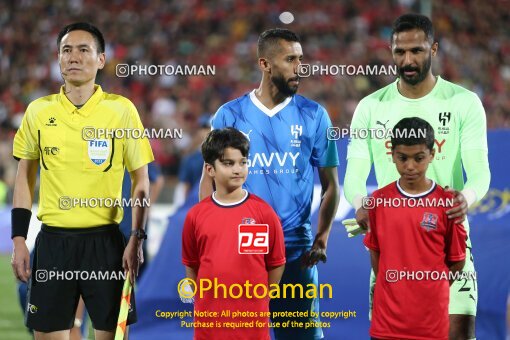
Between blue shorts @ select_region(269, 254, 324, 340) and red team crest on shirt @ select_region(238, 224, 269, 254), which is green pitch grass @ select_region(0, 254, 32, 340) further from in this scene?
red team crest on shirt @ select_region(238, 224, 269, 254)

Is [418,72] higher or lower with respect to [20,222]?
higher

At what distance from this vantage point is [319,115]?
179 inches

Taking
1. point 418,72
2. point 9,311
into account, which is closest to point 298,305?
point 418,72

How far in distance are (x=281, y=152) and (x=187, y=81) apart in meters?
1.69

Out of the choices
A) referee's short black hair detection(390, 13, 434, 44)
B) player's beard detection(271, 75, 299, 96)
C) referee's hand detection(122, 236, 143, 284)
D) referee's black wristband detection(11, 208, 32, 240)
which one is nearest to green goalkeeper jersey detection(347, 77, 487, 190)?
referee's short black hair detection(390, 13, 434, 44)

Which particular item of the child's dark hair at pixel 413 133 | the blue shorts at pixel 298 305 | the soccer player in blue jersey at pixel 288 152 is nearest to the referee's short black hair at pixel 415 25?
the child's dark hair at pixel 413 133

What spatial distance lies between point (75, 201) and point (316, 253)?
3.57 feet

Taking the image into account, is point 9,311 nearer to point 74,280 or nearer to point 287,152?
point 74,280

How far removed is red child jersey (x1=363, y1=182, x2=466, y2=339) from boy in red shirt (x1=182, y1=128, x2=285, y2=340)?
0.49 m

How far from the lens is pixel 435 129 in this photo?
14.1 feet

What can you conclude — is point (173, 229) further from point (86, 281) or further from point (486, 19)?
point (486, 19)

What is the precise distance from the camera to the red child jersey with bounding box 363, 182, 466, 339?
414 centimetres

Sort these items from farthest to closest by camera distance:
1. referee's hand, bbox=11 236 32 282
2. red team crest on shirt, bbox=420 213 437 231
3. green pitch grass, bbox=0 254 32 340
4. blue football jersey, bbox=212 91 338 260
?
green pitch grass, bbox=0 254 32 340 < blue football jersey, bbox=212 91 338 260 < referee's hand, bbox=11 236 32 282 < red team crest on shirt, bbox=420 213 437 231

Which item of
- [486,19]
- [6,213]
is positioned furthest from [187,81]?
[6,213]
